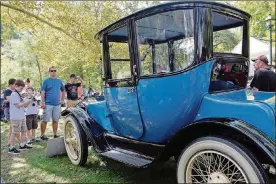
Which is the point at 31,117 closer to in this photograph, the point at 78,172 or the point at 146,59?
the point at 78,172

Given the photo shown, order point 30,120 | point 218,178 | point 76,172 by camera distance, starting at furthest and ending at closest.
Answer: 1. point 30,120
2. point 76,172
3. point 218,178

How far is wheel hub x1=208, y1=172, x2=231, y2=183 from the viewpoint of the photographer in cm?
228

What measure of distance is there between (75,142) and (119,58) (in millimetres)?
Answer: 1619

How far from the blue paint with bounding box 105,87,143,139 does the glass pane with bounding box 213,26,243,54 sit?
1096 mm

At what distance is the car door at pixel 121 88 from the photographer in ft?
10.7

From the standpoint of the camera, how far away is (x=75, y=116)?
4.17 m

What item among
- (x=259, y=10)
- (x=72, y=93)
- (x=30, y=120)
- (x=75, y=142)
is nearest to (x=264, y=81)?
(x=75, y=142)

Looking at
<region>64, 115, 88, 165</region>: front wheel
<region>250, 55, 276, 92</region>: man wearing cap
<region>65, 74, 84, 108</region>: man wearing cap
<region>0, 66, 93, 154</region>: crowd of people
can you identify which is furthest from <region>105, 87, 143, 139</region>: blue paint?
<region>65, 74, 84, 108</region>: man wearing cap

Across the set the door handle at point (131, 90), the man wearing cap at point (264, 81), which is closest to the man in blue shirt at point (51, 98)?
the door handle at point (131, 90)

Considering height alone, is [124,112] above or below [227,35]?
below

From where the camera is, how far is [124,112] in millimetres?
3467

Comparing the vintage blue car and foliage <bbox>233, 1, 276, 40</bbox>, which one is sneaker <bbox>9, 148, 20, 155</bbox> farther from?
foliage <bbox>233, 1, 276, 40</bbox>

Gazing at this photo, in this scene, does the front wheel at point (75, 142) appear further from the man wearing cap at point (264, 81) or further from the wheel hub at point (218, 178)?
the man wearing cap at point (264, 81)

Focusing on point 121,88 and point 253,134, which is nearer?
point 253,134
